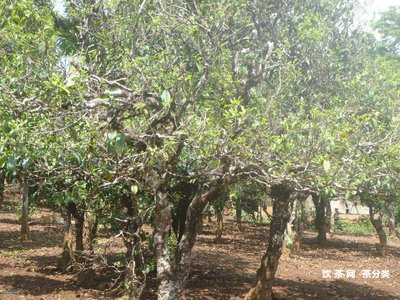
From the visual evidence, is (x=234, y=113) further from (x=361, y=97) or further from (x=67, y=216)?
(x=67, y=216)

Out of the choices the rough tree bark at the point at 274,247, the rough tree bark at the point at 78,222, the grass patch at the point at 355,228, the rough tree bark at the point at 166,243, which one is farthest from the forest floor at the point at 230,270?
the grass patch at the point at 355,228

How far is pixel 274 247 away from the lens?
11359mm

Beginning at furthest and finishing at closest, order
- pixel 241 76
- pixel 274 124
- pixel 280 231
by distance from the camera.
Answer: pixel 280 231 < pixel 241 76 < pixel 274 124

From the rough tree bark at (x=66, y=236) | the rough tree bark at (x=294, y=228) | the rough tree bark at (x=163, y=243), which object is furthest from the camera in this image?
the rough tree bark at (x=294, y=228)

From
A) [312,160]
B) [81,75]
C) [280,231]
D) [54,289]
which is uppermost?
[81,75]

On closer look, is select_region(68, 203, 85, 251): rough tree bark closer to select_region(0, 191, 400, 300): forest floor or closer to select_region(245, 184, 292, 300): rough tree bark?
select_region(0, 191, 400, 300): forest floor

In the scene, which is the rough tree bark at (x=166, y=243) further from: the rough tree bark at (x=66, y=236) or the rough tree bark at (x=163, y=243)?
the rough tree bark at (x=66, y=236)

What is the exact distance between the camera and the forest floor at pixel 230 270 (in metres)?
12.9

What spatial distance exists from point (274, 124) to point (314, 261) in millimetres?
14022

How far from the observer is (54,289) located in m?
12.7

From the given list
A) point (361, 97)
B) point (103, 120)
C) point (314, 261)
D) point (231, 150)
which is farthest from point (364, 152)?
point (314, 261)

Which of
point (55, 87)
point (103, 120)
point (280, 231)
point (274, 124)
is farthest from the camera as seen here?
point (280, 231)

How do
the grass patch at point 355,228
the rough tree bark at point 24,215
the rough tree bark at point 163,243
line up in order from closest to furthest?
1. the rough tree bark at point 163,243
2. the rough tree bark at point 24,215
3. the grass patch at point 355,228

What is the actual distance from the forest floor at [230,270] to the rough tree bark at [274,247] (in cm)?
129
